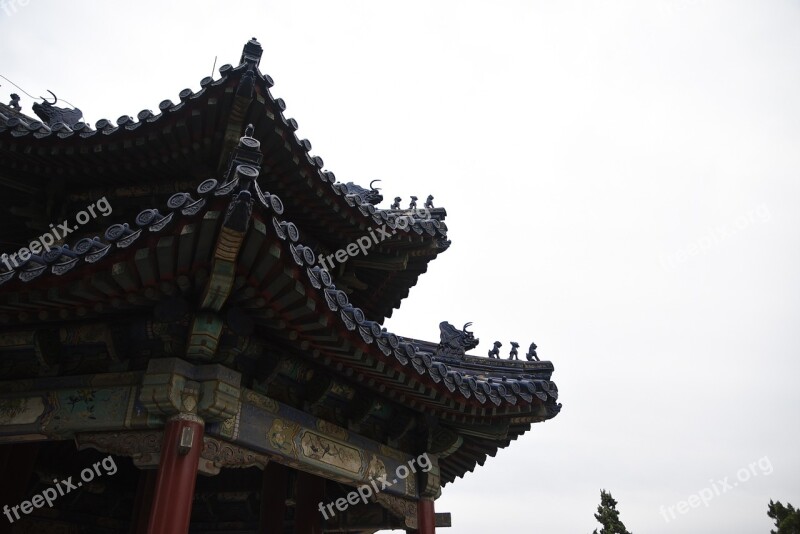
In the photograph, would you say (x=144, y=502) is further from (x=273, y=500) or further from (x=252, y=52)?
(x=252, y=52)

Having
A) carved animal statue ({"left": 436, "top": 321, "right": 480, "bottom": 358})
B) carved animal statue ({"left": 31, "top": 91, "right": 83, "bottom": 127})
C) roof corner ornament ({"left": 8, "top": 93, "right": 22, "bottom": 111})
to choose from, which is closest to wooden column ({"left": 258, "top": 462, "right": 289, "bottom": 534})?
carved animal statue ({"left": 436, "top": 321, "right": 480, "bottom": 358})

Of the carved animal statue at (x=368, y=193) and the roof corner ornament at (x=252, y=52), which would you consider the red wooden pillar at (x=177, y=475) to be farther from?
the carved animal statue at (x=368, y=193)

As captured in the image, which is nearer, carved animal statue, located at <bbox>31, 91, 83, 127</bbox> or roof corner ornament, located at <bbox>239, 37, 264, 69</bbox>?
roof corner ornament, located at <bbox>239, 37, 264, 69</bbox>

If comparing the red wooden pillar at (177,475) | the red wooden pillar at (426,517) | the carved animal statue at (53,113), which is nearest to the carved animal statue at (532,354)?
the red wooden pillar at (426,517)

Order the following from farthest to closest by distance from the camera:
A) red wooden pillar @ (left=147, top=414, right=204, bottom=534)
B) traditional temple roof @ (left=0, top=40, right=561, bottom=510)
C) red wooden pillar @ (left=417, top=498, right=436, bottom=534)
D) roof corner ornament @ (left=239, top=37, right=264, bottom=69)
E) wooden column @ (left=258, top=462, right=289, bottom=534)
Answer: wooden column @ (left=258, top=462, right=289, bottom=534)
red wooden pillar @ (left=417, top=498, right=436, bottom=534)
roof corner ornament @ (left=239, top=37, right=264, bottom=69)
red wooden pillar @ (left=147, top=414, right=204, bottom=534)
traditional temple roof @ (left=0, top=40, right=561, bottom=510)

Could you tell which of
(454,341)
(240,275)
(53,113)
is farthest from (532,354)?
(53,113)

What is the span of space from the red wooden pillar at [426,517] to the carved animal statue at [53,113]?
7.69 m

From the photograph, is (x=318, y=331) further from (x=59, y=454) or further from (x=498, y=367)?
(x=59, y=454)

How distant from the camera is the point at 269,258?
4.88 meters

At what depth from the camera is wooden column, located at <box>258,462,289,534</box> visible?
27.1 ft

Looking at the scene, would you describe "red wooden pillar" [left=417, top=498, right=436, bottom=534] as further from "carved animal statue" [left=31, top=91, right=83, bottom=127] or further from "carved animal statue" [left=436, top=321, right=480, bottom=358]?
"carved animal statue" [left=31, top=91, right=83, bottom=127]

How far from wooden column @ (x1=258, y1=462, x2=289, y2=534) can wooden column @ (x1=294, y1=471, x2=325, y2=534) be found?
212 mm

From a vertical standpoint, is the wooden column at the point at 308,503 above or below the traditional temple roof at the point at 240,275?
below

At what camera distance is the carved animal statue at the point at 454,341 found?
361 inches
